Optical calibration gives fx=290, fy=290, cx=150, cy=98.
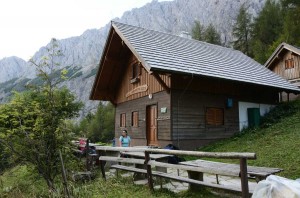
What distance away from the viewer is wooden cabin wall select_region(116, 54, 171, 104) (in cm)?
1464

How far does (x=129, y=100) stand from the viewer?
1778 cm

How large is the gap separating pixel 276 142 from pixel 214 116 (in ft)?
12.8

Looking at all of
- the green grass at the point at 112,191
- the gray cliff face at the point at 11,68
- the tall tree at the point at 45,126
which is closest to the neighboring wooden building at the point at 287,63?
the green grass at the point at 112,191

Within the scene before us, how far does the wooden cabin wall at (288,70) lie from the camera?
25647 mm

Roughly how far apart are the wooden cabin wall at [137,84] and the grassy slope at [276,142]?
3.84m

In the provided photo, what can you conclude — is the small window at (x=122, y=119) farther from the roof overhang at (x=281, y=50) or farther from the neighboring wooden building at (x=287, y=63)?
the roof overhang at (x=281, y=50)

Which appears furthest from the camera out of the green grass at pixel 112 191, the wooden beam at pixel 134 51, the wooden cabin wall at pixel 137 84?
the wooden cabin wall at pixel 137 84

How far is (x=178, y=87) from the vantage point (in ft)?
45.0

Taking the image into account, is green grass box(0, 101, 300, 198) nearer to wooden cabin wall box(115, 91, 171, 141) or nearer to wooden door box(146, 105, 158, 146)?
wooden cabin wall box(115, 91, 171, 141)

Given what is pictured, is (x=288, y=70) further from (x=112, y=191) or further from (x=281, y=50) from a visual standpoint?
(x=112, y=191)

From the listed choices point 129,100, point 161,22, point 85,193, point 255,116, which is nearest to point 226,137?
point 255,116

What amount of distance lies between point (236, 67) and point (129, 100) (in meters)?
6.60

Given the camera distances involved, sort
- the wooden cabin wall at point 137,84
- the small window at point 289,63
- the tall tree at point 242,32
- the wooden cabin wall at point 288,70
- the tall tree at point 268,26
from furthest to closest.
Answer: the tall tree at point 242,32
the tall tree at point 268,26
the small window at point 289,63
the wooden cabin wall at point 288,70
the wooden cabin wall at point 137,84

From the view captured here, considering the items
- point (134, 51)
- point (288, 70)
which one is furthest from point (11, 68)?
point (134, 51)
